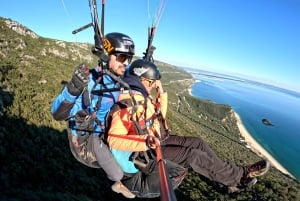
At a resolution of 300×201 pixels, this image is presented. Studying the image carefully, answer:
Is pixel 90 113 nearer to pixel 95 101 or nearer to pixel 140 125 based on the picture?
pixel 95 101

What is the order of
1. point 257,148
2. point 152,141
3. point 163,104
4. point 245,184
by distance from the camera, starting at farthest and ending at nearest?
1. point 257,148
2. point 163,104
3. point 245,184
4. point 152,141

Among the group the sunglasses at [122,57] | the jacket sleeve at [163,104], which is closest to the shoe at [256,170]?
the jacket sleeve at [163,104]

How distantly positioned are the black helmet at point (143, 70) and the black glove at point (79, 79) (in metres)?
1.20

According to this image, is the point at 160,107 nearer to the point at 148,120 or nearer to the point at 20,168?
the point at 148,120

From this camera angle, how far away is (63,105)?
4.11m

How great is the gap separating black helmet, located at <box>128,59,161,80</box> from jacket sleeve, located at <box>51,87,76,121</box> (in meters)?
1.21

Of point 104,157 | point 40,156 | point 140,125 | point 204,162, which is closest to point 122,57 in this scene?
point 140,125

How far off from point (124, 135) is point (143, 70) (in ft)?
4.56

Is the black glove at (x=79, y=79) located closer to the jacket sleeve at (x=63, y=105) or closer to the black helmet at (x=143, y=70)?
the jacket sleeve at (x=63, y=105)

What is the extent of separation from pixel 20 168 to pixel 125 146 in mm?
13545

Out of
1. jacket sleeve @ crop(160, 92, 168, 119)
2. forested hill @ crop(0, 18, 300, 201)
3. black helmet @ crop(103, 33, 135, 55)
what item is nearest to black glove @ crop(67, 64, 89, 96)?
black helmet @ crop(103, 33, 135, 55)

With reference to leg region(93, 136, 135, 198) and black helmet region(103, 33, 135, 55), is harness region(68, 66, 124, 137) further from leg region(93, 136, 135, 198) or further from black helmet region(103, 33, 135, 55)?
black helmet region(103, 33, 135, 55)

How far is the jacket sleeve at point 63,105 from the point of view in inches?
159

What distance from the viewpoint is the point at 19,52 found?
38.3m
